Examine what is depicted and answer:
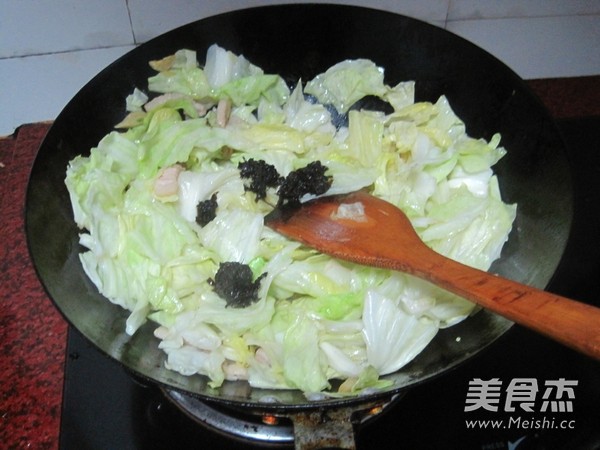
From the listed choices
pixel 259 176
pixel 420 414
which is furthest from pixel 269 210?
pixel 420 414

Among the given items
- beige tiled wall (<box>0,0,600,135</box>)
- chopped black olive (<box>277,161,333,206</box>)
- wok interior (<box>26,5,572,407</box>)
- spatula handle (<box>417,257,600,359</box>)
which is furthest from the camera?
beige tiled wall (<box>0,0,600,135</box>)

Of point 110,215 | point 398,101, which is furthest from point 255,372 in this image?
point 398,101

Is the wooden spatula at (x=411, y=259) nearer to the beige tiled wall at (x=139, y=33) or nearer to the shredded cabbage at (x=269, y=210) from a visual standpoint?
the shredded cabbage at (x=269, y=210)

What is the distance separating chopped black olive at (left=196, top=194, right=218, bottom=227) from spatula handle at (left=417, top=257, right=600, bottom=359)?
0.57 meters

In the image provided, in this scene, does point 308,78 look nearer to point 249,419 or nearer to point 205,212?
point 205,212

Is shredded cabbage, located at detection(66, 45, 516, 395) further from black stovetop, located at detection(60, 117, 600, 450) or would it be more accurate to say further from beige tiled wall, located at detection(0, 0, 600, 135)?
beige tiled wall, located at detection(0, 0, 600, 135)

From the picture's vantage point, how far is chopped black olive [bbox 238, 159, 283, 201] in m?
1.46

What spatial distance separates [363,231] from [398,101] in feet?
1.84

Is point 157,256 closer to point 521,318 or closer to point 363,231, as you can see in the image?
point 363,231

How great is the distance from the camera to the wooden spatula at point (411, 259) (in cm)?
87

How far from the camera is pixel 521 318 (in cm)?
94

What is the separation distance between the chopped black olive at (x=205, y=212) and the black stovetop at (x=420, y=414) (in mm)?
415

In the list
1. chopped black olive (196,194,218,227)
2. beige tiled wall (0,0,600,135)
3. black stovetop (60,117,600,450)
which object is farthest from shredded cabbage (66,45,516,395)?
beige tiled wall (0,0,600,135)

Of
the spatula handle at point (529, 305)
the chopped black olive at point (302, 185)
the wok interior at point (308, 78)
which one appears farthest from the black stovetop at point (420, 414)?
the chopped black olive at point (302, 185)
